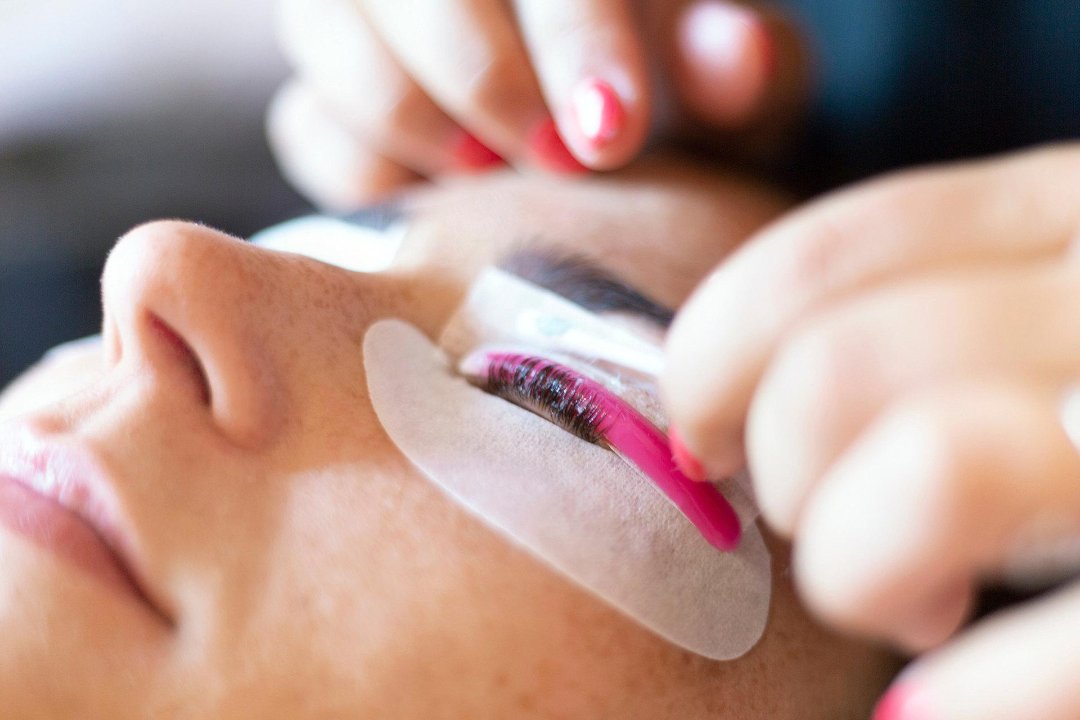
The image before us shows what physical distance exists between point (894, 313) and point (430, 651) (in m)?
0.30

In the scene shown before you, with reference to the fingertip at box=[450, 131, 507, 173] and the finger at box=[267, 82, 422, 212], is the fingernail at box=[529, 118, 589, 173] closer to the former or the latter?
the fingertip at box=[450, 131, 507, 173]

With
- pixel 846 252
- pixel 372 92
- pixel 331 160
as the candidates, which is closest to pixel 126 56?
pixel 331 160

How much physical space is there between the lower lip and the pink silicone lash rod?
0.94 feet

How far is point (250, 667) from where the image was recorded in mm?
482

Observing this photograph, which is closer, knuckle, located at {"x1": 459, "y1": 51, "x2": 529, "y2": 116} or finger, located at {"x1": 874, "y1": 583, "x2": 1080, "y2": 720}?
finger, located at {"x1": 874, "y1": 583, "x2": 1080, "y2": 720}

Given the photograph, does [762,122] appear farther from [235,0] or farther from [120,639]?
[235,0]

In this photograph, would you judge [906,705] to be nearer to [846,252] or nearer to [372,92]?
[846,252]

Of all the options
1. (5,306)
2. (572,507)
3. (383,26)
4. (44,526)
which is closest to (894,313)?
(572,507)

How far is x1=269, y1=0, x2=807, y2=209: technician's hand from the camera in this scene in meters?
0.76

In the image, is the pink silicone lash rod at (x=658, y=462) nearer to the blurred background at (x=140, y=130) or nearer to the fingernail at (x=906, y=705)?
the fingernail at (x=906, y=705)

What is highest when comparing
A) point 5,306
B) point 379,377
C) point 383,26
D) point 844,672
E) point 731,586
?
point 383,26

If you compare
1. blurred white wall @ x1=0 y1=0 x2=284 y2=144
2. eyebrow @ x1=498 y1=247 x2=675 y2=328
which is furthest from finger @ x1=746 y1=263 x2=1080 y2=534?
blurred white wall @ x1=0 y1=0 x2=284 y2=144

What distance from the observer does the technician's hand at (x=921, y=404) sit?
0.97 ft

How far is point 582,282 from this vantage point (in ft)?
2.20
